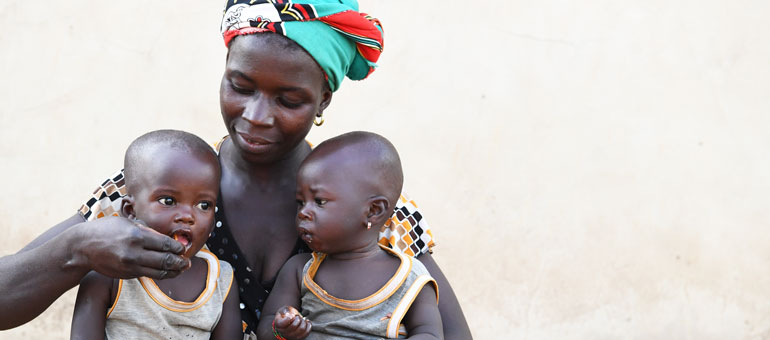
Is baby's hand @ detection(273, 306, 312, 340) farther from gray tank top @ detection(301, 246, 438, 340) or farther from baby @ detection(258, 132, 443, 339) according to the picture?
gray tank top @ detection(301, 246, 438, 340)

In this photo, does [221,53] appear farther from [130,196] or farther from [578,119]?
[130,196]

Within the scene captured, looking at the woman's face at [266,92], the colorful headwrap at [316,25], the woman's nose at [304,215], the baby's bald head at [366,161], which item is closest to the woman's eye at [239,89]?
the woman's face at [266,92]

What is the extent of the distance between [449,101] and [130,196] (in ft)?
9.26

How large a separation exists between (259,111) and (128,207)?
1.47ft

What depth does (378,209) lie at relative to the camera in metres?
2.66

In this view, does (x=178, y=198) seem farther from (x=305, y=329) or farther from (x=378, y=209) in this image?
(x=378, y=209)

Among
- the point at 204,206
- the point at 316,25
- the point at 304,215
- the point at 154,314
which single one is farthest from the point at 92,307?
the point at 316,25

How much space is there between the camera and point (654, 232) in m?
5.12

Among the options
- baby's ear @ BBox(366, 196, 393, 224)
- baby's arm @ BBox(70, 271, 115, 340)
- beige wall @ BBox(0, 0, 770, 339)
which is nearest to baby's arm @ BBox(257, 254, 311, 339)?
baby's ear @ BBox(366, 196, 393, 224)

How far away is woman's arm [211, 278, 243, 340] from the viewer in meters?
2.46

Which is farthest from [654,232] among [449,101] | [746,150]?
[449,101]

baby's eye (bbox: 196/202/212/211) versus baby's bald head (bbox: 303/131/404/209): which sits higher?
baby's bald head (bbox: 303/131/404/209)

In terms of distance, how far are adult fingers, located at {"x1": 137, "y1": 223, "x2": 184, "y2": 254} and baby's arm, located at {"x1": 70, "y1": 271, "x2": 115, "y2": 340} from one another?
0.27 m

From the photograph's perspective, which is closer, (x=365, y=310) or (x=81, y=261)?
(x=81, y=261)
